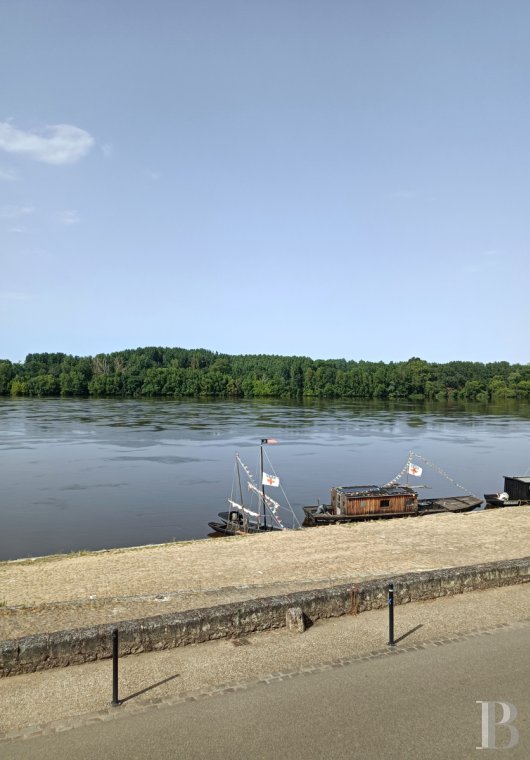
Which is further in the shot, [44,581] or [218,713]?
[44,581]

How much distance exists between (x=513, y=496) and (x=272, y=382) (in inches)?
5382

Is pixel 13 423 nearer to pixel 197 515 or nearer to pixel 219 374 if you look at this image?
pixel 197 515

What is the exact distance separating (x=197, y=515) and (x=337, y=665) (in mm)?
25806

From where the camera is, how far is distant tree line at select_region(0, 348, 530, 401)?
15688cm

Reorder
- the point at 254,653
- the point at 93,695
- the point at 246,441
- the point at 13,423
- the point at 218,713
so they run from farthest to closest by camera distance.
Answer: the point at 13,423
the point at 246,441
the point at 254,653
the point at 93,695
the point at 218,713

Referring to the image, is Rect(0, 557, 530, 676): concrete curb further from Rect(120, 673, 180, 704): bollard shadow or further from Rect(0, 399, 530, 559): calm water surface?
Rect(0, 399, 530, 559): calm water surface

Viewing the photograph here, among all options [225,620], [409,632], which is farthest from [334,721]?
[409,632]

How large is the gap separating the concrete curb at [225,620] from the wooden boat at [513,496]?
23.1 meters

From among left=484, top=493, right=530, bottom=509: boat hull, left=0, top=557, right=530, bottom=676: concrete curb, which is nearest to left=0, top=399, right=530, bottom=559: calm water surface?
left=484, top=493, right=530, bottom=509: boat hull

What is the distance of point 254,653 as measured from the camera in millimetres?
9344

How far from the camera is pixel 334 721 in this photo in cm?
727

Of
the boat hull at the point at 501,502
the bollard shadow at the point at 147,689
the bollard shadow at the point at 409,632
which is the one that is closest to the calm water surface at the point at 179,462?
the boat hull at the point at 501,502

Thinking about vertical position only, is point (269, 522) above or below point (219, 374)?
below

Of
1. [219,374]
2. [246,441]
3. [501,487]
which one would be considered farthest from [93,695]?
[219,374]
